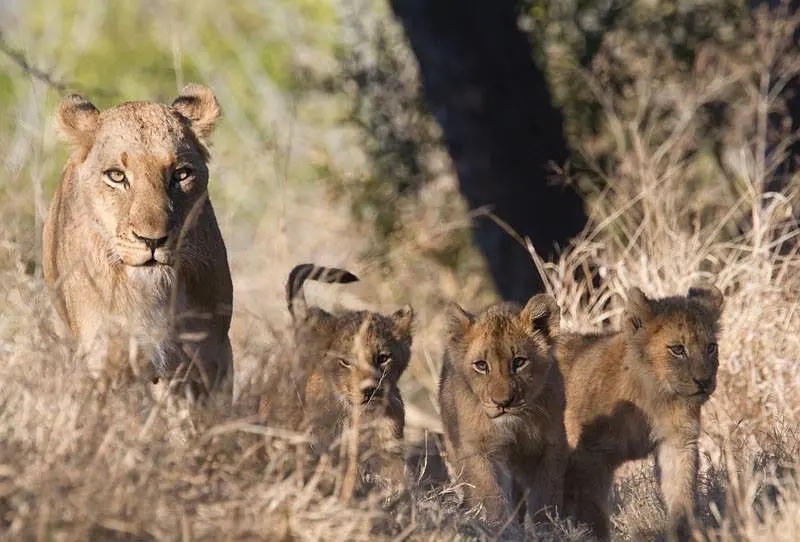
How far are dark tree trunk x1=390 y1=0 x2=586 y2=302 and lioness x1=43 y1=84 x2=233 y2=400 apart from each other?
4.90 metres

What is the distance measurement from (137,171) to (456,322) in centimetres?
155

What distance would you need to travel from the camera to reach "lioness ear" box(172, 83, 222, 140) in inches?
289

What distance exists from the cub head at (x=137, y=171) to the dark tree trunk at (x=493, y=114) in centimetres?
485

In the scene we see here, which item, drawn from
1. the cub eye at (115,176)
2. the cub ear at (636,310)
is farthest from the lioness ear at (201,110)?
the cub ear at (636,310)

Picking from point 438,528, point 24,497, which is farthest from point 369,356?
point 24,497

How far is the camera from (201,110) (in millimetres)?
Result: 7410

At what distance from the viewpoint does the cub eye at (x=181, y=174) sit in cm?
688

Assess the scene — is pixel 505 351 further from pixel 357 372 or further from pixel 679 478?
pixel 679 478

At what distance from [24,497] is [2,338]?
2375 millimetres

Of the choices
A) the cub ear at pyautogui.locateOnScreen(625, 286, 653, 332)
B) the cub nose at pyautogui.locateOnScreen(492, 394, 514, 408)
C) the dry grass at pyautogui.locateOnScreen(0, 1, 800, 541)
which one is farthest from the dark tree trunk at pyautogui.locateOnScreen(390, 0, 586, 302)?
the cub nose at pyautogui.locateOnScreen(492, 394, 514, 408)

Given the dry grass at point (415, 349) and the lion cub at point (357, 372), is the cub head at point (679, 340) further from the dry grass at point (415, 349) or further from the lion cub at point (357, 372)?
the lion cub at point (357, 372)

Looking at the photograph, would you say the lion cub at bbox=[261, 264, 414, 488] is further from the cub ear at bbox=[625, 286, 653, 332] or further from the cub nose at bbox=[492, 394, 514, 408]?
the cub ear at bbox=[625, 286, 653, 332]

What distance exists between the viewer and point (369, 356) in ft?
23.3

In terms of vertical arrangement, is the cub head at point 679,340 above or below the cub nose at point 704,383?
above
